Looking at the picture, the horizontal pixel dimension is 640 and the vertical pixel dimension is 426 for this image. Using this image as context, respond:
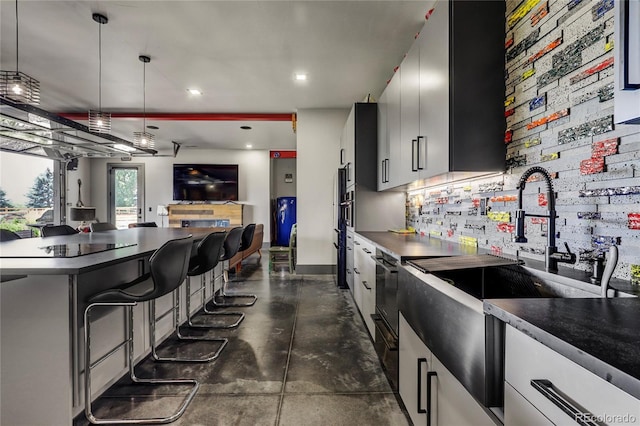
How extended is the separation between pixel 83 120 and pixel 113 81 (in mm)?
2115

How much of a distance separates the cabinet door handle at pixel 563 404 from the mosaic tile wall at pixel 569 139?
2.50 feet

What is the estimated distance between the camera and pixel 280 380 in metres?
1.99

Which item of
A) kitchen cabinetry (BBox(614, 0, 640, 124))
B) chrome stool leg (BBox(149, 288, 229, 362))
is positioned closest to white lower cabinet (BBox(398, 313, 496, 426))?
kitchen cabinetry (BBox(614, 0, 640, 124))

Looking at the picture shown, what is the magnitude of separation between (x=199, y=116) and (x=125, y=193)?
5121 millimetres

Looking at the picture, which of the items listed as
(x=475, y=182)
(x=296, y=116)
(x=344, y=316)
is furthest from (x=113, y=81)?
(x=475, y=182)

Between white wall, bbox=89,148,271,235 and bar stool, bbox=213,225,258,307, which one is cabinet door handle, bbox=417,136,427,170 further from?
white wall, bbox=89,148,271,235

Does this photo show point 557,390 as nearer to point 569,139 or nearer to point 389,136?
point 569,139

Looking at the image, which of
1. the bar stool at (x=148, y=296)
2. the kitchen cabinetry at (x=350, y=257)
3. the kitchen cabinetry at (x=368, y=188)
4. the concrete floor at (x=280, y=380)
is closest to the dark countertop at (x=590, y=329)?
the concrete floor at (x=280, y=380)

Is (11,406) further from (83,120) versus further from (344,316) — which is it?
(83,120)

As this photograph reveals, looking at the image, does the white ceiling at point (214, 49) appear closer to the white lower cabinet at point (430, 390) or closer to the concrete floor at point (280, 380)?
the white lower cabinet at point (430, 390)

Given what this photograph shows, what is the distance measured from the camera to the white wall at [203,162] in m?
8.88

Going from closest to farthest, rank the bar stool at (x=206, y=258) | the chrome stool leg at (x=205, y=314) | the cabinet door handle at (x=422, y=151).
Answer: the cabinet door handle at (x=422, y=151) < the bar stool at (x=206, y=258) < the chrome stool leg at (x=205, y=314)

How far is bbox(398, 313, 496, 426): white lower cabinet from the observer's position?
3.05ft

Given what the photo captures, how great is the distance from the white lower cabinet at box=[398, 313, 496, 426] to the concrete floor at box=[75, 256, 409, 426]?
0.31 meters
